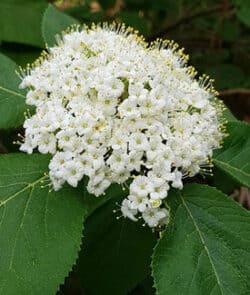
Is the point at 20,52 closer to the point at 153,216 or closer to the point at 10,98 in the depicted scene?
the point at 10,98

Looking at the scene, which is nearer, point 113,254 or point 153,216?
point 153,216

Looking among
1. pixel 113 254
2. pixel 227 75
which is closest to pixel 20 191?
pixel 113 254

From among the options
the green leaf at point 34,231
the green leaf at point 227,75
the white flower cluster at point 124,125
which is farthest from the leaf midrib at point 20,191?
the green leaf at point 227,75

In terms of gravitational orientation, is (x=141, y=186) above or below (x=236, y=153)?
below

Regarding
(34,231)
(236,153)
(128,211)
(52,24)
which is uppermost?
(52,24)

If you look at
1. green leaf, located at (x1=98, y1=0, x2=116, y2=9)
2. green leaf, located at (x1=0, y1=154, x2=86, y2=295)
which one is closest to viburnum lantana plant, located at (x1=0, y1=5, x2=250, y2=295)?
green leaf, located at (x1=0, y1=154, x2=86, y2=295)

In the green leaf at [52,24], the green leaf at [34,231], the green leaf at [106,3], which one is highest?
the green leaf at [52,24]

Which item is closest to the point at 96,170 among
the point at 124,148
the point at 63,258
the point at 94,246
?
the point at 124,148

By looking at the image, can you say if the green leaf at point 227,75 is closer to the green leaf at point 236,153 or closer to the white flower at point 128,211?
the green leaf at point 236,153
